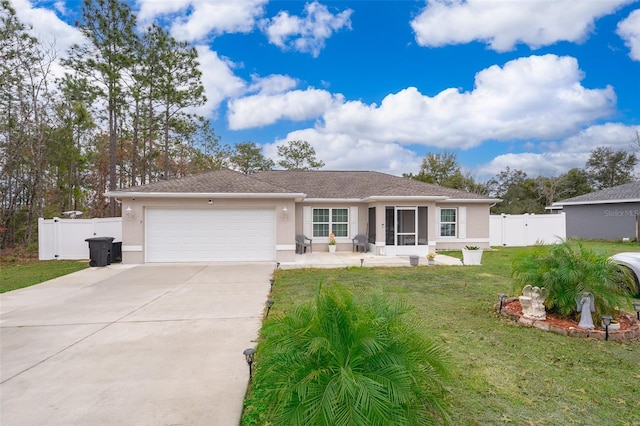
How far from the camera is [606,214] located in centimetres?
2238

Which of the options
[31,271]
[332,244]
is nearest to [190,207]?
[31,271]

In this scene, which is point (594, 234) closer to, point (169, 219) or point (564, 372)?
point (564, 372)

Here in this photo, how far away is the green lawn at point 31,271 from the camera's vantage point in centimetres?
909

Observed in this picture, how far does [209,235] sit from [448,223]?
37.9 ft

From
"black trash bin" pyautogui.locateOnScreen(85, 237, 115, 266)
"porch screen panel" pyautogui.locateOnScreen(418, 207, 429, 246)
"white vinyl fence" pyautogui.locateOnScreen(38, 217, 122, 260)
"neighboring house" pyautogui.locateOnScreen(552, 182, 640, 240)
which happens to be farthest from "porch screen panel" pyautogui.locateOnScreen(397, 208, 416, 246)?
"neighboring house" pyautogui.locateOnScreen(552, 182, 640, 240)

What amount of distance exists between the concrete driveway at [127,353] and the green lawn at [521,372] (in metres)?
0.62

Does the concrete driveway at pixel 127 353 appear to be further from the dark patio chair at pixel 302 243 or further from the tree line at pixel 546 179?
the tree line at pixel 546 179

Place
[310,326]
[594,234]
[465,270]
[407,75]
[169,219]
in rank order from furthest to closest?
[594,234] < [407,75] < [169,219] < [465,270] < [310,326]

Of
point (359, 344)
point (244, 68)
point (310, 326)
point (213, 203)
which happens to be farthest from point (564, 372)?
point (244, 68)

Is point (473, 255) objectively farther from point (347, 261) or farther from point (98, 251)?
point (98, 251)

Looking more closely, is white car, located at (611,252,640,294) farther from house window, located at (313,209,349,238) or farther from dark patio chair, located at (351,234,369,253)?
house window, located at (313,209,349,238)

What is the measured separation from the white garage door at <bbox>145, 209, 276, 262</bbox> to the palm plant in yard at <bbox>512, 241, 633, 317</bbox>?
29.5 ft

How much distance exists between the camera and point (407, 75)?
53.9ft

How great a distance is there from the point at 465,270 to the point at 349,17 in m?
10.8
